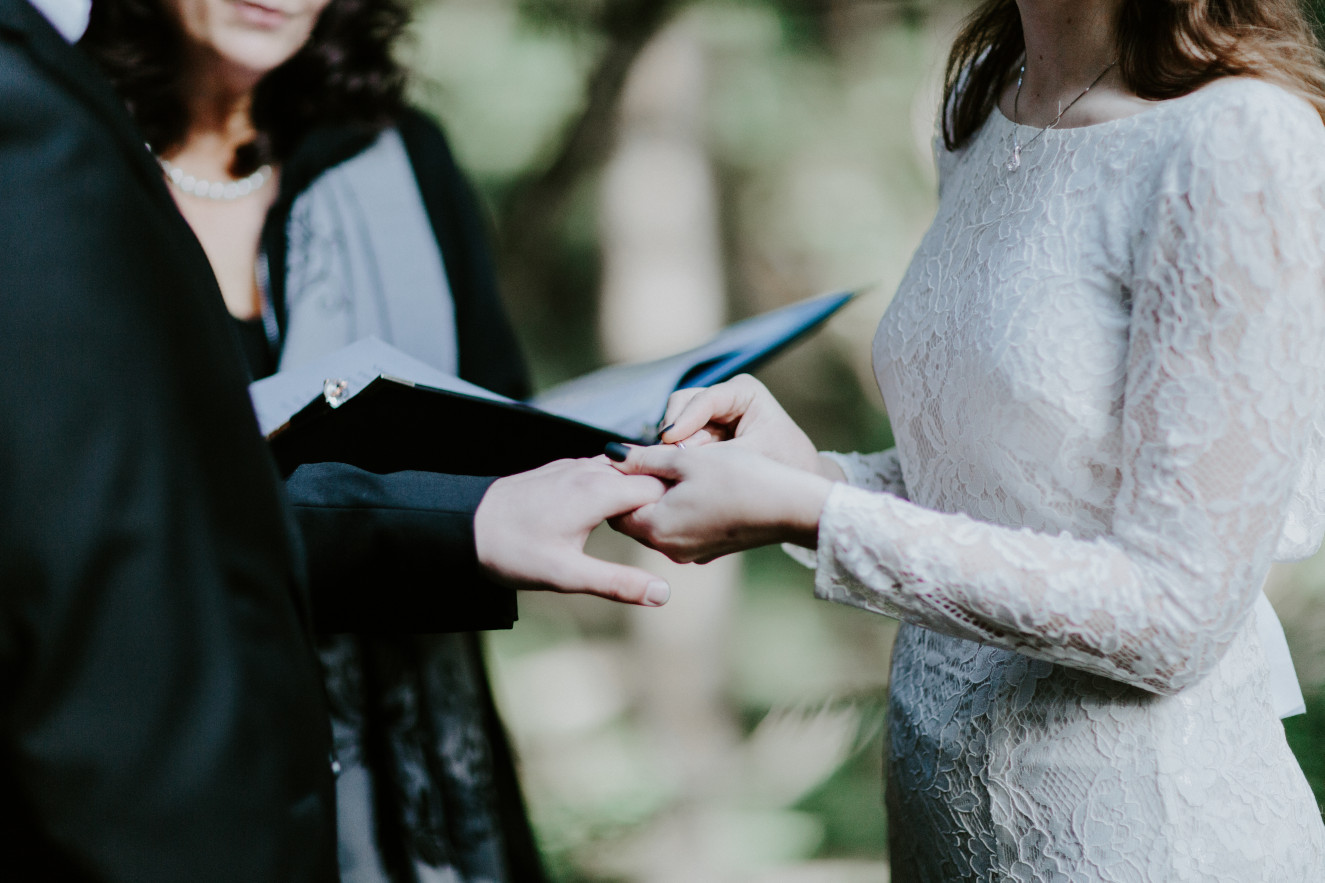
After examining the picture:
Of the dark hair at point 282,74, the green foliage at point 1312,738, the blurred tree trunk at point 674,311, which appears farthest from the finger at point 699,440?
the green foliage at point 1312,738

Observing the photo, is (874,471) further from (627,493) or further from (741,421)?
(627,493)

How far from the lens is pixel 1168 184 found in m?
0.62

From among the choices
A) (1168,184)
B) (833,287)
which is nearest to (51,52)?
(1168,184)

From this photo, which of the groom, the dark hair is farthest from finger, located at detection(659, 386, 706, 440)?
the dark hair

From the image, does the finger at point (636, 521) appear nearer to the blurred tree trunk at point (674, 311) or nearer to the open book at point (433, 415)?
the open book at point (433, 415)

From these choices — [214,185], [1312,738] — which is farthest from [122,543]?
[1312,738]

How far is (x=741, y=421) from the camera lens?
896 millimetres

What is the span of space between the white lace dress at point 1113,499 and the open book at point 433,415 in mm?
215

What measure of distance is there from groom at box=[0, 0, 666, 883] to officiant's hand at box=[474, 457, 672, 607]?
308 mm

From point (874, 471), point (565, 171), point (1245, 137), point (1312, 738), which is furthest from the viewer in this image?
point (565, 171)

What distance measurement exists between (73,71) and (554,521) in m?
0.44

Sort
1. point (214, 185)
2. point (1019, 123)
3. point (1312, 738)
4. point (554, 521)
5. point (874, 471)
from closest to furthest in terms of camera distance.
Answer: point (554, 521)
point (1019, 123)
point (874, 471)
point (214, 185)
point (1312, 738)

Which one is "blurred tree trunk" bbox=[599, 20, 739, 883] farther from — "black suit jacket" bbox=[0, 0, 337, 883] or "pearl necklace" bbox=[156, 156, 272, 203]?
"black suit jacket" bbox=[0, 0, 337, 883]

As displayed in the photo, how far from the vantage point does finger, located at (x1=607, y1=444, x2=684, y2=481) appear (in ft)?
2.43
